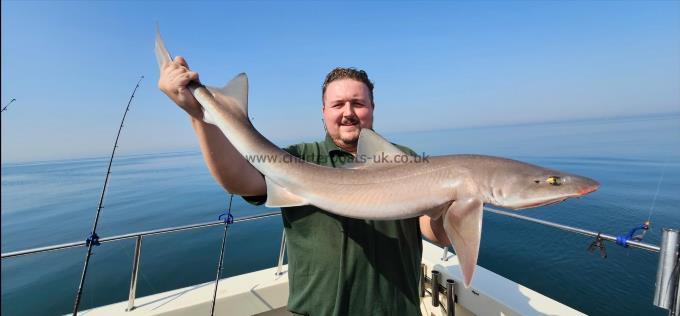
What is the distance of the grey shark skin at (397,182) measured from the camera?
2182mm

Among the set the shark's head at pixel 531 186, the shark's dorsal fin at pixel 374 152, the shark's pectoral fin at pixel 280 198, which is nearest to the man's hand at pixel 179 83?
the shark's pectoral fin at pixel 280 198

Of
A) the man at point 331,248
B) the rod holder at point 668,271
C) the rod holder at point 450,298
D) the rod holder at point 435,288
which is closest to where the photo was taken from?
the man at point 331,248

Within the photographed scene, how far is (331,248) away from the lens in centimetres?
243

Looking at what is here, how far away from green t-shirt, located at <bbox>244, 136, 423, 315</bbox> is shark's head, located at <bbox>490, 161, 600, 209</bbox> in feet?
2.48

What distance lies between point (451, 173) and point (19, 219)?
1104 inches

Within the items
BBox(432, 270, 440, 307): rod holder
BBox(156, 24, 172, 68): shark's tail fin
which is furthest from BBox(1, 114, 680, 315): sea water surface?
BBox(432, 270, 440, 307): rod holder

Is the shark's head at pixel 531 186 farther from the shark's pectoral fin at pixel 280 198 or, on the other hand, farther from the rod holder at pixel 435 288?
the rod holder at pixel 435 288

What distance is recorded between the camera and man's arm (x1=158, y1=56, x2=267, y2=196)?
230cm

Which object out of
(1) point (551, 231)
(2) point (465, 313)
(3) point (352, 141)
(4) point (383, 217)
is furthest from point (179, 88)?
(1) point (551, 231)

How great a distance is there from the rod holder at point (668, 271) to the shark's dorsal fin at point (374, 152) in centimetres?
221

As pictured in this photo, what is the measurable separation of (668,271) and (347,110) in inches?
115

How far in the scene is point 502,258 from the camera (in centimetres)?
1048

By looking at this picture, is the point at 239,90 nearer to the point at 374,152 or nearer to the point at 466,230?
the point at 374,152

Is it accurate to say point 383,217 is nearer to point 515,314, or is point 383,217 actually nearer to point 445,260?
point 515,314
